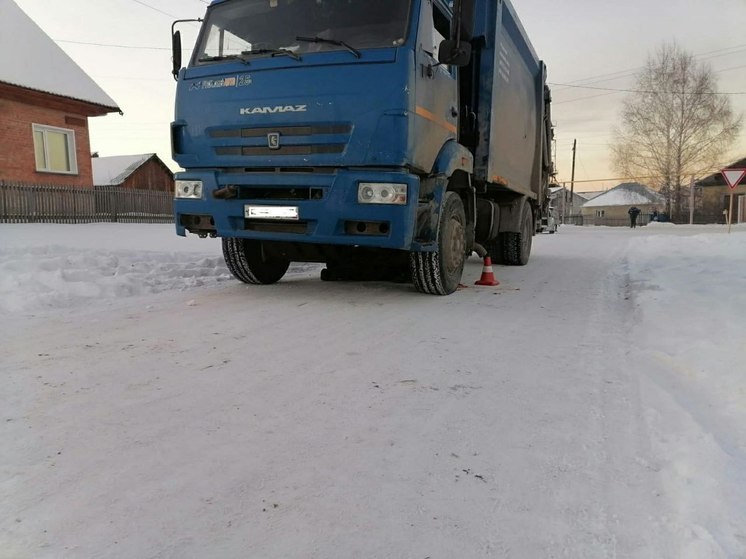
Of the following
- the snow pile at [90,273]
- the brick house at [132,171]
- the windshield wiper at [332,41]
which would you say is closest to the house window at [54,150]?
the snow pile at [90,273]

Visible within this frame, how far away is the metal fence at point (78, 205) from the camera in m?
14.5

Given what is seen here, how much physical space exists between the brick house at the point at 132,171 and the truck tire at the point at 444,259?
35690 millimetres

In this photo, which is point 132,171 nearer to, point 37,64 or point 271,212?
point 37,64

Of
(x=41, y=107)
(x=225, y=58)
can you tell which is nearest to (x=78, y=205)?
(x=41, y=107)

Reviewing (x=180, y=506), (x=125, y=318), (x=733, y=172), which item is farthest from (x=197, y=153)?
(x=733, y=172)

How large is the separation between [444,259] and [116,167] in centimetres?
3945

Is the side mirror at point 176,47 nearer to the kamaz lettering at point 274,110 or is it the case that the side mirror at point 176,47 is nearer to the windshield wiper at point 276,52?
the windshield wiper at point 276,52

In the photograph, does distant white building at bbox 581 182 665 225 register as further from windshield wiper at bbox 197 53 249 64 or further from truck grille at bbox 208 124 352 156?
truck grille at bbox 208 124 352 156

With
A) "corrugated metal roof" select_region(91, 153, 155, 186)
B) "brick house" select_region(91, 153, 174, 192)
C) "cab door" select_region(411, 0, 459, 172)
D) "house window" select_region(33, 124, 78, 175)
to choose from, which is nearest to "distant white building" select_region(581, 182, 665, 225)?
"brick house" select_region(91, 153, 174, 192)

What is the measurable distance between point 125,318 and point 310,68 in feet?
8.63

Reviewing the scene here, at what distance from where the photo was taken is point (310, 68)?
4547 mm

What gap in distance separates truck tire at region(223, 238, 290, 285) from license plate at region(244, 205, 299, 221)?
0.99 m

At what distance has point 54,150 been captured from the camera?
58.2 ft

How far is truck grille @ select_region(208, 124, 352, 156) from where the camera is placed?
448 cm
